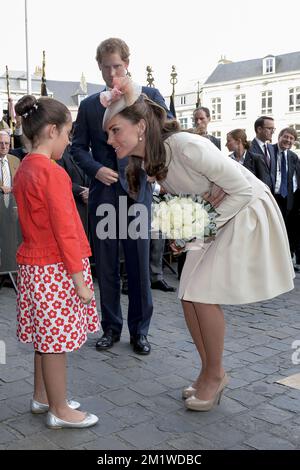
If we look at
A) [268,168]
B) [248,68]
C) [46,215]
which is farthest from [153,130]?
[248,68]

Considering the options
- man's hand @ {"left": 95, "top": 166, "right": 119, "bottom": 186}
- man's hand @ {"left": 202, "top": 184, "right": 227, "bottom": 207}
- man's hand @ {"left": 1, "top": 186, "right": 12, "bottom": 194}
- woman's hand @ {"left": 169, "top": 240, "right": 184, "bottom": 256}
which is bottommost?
woman's hand @ {"left": 169, "top": 240, "right": 184, "bottom": 256}

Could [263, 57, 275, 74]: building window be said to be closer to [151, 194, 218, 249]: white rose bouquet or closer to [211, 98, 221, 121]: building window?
[211, 98, 221, 121]: building window

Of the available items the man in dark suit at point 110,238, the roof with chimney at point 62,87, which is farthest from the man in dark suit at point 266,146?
the roof with chimney at point 62,87

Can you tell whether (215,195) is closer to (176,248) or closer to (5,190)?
(176,248)

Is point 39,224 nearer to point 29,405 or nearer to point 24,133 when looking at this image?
point 24,133

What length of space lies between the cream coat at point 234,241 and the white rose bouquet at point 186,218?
7 cm

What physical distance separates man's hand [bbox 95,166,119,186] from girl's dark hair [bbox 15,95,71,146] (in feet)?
4.13

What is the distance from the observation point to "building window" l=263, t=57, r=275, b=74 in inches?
2120

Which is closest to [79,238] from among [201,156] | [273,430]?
[201,156]

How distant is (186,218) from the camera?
289 centimetres

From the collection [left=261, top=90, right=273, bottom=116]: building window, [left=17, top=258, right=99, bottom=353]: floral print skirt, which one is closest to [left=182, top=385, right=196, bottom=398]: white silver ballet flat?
[left=17, top=258, right=99, bottom=353]: floral print skirt

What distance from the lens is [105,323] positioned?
436 cm

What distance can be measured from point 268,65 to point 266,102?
5913 millimetres
